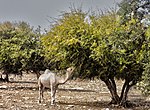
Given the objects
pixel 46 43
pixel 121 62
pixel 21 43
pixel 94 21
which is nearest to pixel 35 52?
Result: pixel 21 43

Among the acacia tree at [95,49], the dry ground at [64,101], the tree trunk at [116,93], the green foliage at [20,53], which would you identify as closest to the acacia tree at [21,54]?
the green foliage at [20,53]

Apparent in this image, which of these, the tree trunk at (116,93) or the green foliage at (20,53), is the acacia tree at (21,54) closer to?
the green foliage at (20,53)

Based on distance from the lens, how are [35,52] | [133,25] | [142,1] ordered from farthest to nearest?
[35,52] → [142,1] → [133,25]

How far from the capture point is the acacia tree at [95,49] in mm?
18031

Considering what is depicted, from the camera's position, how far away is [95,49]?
18203 mm

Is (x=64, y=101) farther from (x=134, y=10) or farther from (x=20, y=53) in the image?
(x=20, y=53)

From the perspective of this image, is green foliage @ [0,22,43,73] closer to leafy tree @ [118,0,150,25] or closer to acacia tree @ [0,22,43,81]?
acacia tree @ [0,22,43,81]

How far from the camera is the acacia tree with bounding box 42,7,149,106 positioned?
18.0 metres

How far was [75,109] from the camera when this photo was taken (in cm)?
1819

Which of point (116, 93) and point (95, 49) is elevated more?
point (95, 49)

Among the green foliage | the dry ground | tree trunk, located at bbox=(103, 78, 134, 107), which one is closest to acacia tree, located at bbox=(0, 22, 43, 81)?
the green foliage

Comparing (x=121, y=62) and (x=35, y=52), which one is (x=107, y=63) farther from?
(x=35, y=52)

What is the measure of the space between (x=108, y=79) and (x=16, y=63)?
1372cm

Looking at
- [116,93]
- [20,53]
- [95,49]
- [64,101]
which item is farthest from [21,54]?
[95,49]
